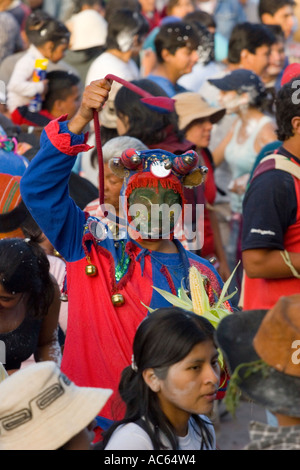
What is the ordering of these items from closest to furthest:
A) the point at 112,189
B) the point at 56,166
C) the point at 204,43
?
1. the point at 56,166
2. the point at 112,189
3. the point at 204,43

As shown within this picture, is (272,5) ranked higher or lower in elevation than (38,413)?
lower

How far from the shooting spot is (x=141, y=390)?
3.45 m

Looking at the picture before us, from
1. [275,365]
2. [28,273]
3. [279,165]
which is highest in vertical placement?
[275,365]

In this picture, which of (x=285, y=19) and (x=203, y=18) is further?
(x=203, y=18)

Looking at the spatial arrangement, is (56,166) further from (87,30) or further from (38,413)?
(87,30)

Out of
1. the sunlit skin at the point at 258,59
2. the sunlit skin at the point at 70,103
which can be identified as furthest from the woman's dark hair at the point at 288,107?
the sunlit skin at the point at 258,59

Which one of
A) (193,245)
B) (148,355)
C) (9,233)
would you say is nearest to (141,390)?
(148,355)

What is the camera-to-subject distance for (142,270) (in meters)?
4.16

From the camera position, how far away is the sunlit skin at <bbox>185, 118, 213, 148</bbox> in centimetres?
680

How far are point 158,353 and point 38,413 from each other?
20.7 inches

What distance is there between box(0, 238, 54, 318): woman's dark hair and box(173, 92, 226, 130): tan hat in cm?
232

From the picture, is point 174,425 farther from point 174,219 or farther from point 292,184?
point 292,184

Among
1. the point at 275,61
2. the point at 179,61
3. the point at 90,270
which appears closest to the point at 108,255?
the point at 90,270

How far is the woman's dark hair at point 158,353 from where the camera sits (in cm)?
336
